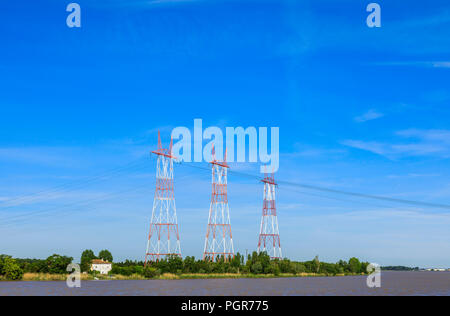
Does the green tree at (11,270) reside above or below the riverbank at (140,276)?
above

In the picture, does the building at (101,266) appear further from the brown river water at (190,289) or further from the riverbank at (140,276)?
the brown river water at (190,289)

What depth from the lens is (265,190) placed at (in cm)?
14012

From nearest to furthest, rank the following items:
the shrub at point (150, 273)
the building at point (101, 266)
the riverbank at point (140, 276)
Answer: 1. the riverbank at point (140, 276)
2. the shrub at point (150, 273)
3. the building at point (101, 266)

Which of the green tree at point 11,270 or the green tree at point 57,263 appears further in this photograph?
the green tree at point 57,263

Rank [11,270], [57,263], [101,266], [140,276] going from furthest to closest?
[101,266] → [140,276] → [57,263] → [11,270]

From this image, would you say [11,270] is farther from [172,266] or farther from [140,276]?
[172,266]

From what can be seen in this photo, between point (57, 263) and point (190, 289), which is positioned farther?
point (57, 263)

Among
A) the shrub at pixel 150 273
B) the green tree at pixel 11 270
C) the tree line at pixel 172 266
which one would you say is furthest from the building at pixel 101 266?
the green tree at pixel 11 270

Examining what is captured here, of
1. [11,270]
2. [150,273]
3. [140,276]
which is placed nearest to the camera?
[11,270]

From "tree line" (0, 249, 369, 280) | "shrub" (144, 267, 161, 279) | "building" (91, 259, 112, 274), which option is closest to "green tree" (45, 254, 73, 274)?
"tree line" (0, 249, 369, 280)

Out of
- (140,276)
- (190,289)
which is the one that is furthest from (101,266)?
(190,289)
